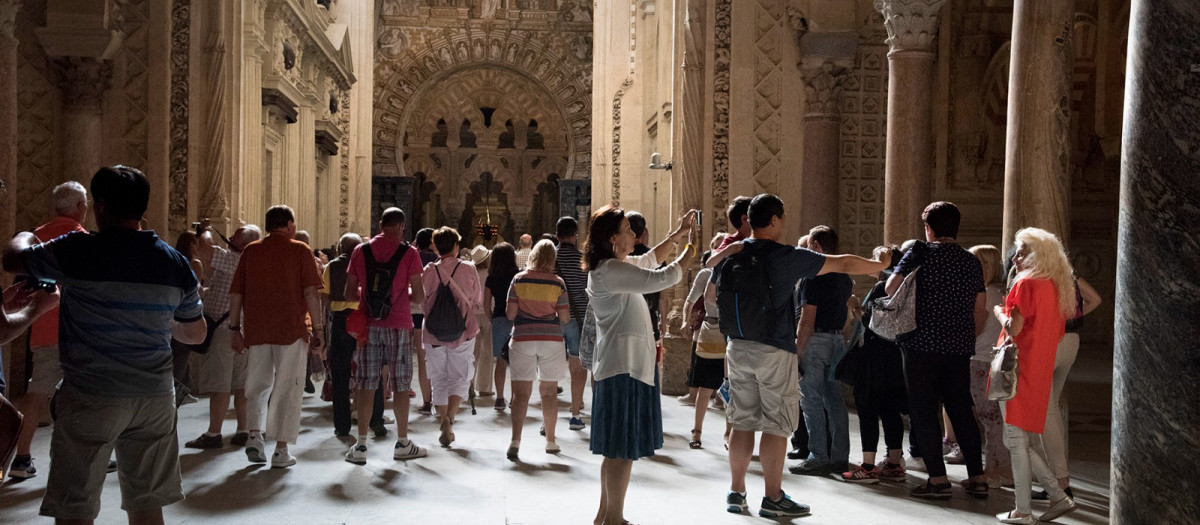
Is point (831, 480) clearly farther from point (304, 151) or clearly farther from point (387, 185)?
point (387, 185)

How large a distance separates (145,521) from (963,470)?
19.0 feet

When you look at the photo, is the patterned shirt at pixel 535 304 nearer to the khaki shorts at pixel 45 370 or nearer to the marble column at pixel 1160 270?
the khaki shorts at pixel 45 370

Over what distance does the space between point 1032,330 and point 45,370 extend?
612 centimetres

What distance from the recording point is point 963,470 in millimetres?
7953

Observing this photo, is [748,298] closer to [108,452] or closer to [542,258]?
[542,258]

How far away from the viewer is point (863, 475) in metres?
7.39

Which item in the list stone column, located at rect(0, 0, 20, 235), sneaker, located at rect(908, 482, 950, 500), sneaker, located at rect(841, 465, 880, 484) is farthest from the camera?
stone column, located at rect(0, 0, 20, 235)

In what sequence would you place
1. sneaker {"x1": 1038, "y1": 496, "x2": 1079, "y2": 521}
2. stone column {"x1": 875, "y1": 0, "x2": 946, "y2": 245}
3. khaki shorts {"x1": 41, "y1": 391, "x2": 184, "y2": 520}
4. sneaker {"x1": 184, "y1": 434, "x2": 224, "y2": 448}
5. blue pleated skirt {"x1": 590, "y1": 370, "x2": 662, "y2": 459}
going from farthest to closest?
1. stone column {"x1": 875, "y1": 0, "x2": 946, "y2": 245}
2. sneaker {"x1": 184, "y1": 434, "x2": 224, "y2": 448}
3. sneaker {"x1": 1038, "y1": 496, "x2": 1079, "y2": 521}
4. blue pleated skirt {"x1": 590, "y1": 370, "x2": 662, "y2": 459}
5. khaki shorts {"x1": 41, "y1": 391, "x2": 184, "y2": 520}

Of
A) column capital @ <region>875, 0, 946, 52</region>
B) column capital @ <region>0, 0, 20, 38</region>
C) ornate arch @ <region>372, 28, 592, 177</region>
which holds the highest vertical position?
ornate arch @ <region>372, 28, 592, 177</region>

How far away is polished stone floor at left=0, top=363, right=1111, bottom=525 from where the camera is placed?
6.23m

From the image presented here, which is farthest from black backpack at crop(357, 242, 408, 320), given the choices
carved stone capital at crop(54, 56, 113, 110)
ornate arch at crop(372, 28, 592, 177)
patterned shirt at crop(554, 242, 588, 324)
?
ornate arch at crop(372, 28, 592, 177)

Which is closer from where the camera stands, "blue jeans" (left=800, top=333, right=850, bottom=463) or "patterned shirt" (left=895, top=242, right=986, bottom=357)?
"patterned shirt" (left=895, top=242, right=986, bottom=357)

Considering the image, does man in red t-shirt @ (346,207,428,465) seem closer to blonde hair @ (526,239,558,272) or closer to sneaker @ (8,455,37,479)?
blonde hair @ (526,239,558,272)

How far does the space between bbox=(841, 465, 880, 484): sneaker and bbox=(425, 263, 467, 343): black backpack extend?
324cm
